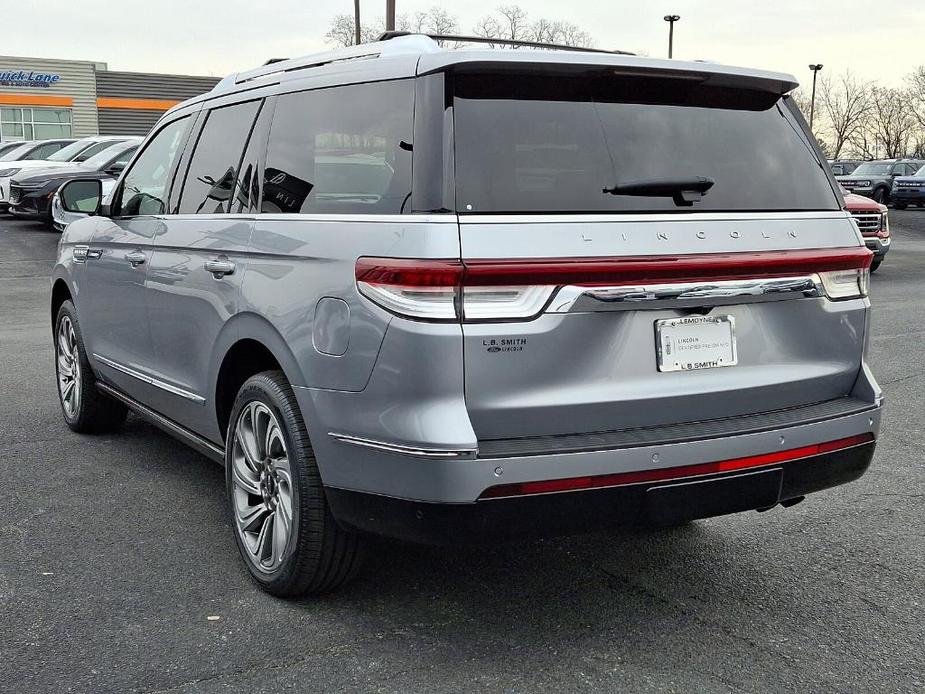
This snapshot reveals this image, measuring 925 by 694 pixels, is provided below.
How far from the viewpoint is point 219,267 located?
408 centimetres

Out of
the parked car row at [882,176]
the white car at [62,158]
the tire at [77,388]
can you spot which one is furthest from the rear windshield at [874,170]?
the tire at [77,388]

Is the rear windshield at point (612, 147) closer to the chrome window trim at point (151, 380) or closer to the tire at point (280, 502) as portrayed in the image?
the tire at point (280, 502)

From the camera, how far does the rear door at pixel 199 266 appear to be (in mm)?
4070

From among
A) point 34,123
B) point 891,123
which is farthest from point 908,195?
point 891,123

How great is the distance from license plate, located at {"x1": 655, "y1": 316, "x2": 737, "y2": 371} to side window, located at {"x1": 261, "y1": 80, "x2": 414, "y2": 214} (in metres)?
0.89

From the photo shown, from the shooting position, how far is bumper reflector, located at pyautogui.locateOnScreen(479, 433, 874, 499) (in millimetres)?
3074

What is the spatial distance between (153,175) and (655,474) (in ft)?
9.83

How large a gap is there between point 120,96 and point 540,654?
5801 cm

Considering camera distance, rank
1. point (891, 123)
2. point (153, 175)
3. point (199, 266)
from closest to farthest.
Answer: point (199, 266) → point (153, 175) → point (891, 123)

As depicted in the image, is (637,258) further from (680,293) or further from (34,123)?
A: (34,123)

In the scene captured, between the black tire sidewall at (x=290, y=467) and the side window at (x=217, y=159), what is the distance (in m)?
0.82

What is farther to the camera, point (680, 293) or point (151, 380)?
point (151, 380)

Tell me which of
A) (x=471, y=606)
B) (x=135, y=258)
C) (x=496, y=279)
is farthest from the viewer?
(x=135, y=258)

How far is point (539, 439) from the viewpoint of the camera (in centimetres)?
314
